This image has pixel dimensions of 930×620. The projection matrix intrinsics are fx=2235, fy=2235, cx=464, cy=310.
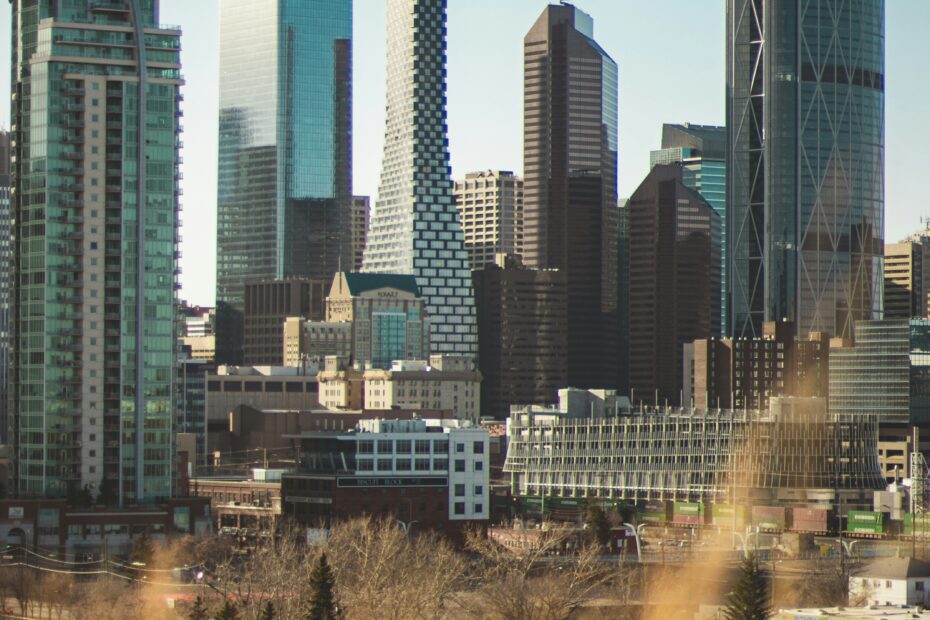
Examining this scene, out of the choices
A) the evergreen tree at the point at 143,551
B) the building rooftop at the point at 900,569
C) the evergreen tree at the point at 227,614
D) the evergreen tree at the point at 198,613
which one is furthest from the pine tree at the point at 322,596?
the evergreen tree at the point at 143,551

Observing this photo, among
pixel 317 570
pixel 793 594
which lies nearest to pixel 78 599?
pixel 317 570

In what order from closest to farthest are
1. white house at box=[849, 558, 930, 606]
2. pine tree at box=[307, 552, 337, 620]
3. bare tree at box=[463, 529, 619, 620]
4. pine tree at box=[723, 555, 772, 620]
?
pine tree at box=[723, 555, 772, 620] < pine tree at box=[307, 552, 337, 620] < bare tree at box=[463, 529, 619, 620] < white house at box=[849, 558, 930, 606]

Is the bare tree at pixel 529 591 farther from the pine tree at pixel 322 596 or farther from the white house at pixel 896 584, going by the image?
the white house at pixel 896 584

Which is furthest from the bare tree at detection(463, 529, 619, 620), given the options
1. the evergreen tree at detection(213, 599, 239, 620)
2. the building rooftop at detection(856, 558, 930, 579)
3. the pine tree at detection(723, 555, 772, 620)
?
the evergreen tree at detection(213, 599, 239, 620)

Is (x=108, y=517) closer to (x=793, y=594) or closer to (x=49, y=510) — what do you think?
(x=49, y=510)

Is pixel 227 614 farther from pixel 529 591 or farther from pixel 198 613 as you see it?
pixel 529 591

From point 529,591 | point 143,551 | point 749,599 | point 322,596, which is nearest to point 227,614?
point 322,596

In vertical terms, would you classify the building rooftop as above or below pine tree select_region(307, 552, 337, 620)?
below

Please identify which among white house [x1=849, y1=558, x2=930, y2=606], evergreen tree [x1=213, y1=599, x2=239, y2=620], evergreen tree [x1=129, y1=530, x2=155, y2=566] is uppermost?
evergreen tree [x1=213, y1=599, x2=239, y2=620]

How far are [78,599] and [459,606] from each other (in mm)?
30678

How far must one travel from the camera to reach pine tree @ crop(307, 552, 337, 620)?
12638cm

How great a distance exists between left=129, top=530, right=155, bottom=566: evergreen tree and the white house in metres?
60.4

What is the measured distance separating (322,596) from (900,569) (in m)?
47.2

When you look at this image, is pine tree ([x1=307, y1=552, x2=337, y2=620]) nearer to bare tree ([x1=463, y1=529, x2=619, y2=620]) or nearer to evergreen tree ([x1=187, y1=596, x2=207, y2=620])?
evergreen tree ([x1=187, y1=596, x2=207, y2=620])
